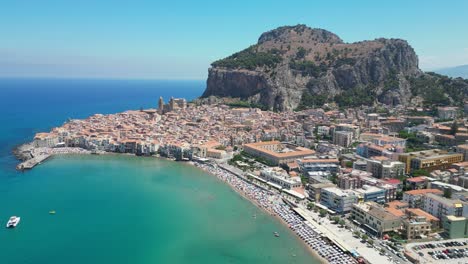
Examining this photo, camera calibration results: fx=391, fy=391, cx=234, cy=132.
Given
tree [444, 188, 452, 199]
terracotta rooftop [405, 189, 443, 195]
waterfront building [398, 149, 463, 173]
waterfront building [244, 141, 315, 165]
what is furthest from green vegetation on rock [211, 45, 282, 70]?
tree [444, 188, 452, 199]

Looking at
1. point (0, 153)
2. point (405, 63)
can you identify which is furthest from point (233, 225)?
point (405, 63)

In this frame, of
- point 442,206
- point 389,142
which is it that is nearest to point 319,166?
point 389,142

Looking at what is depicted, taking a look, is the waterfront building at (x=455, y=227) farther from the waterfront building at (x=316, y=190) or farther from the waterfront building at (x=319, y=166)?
the waterfront building at (x=319, y=166)

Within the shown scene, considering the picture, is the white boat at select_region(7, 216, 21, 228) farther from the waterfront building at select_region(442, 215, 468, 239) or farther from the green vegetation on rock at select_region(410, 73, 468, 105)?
the green vegetation on rock at select_region(410, 73, 468, 105)

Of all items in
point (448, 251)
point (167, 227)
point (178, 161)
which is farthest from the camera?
point (178, 161)

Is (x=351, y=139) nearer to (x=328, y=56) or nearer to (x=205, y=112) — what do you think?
(x=205, y=112)

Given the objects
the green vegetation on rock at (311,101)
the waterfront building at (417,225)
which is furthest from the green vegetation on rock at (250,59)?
the waterfront building at (417,225)
